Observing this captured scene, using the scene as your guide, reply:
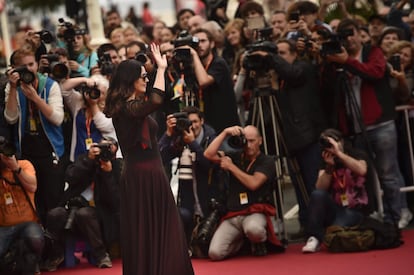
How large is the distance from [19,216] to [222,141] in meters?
1.94

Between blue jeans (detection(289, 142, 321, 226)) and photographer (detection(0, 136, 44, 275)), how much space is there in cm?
255

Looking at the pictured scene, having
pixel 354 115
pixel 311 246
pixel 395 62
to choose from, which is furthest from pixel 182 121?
pixel 395 62

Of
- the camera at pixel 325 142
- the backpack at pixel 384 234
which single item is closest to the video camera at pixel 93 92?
the camera at pixel 325 142

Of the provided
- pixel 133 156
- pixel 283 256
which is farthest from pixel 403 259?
pixel 133 156

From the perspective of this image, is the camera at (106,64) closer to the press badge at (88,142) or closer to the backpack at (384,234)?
the press badge at (88,142)

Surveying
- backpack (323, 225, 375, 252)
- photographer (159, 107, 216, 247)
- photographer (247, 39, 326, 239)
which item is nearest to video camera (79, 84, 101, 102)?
photographer (159, 107, 216, 247)

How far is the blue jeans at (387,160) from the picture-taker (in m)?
11.4

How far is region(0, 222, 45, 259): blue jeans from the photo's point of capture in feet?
34.9

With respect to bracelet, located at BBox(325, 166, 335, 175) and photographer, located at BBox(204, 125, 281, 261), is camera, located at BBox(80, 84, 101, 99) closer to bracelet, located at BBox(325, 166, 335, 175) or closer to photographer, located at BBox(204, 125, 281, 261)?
photographer, located at BBox(204, 125, 281, 261)

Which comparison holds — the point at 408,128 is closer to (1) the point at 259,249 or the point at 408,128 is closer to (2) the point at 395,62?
(2) the point at 395,62

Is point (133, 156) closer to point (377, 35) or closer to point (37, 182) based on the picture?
point (37, 182)

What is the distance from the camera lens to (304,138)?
1150 centimetres

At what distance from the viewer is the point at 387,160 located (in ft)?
37.5

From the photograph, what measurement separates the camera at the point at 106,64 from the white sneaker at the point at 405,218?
308 centimetres
